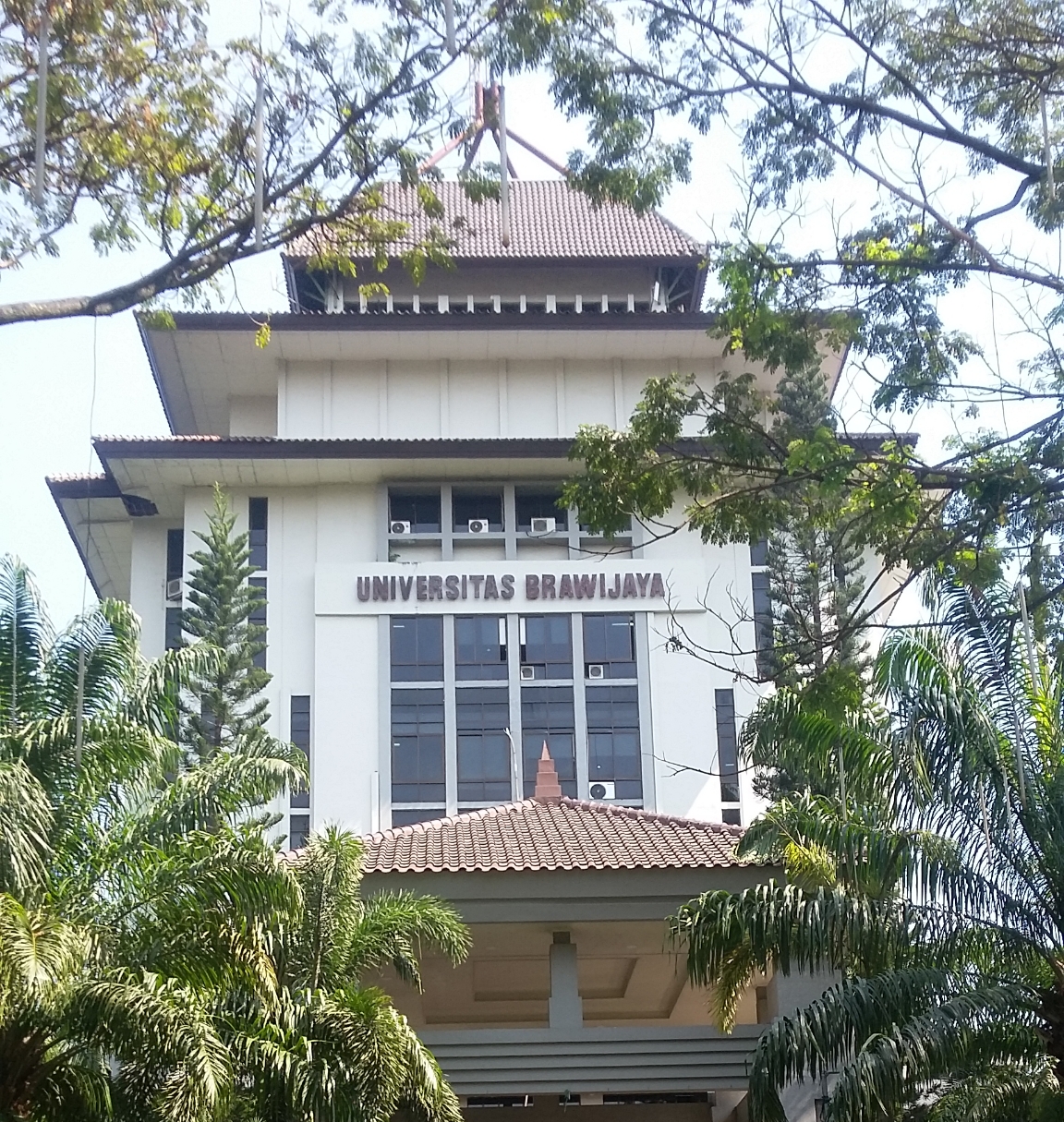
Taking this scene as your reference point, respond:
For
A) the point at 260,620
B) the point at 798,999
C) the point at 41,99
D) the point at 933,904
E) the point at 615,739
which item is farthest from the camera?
the point at 260,620

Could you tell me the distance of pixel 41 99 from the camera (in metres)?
11.5

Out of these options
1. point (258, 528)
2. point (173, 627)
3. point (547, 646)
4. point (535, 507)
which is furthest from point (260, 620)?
point (535, 507)

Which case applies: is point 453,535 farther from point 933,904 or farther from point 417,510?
point 933,904

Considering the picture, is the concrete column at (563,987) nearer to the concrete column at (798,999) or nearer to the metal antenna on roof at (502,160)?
the concrete column at (798,999)

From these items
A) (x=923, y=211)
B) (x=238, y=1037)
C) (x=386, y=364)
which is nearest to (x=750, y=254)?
(x=923, y=211)

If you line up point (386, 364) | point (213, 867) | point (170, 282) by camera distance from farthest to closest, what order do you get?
point (386, 364) → point (213, 867) → point (170, 282)

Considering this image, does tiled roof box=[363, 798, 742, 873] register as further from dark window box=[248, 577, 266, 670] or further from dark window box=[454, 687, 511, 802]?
dark window box=[248, 577, 266, 670]

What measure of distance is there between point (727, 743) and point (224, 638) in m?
10.7

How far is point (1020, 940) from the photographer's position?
13.3 m

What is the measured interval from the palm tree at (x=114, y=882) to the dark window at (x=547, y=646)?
71.3 ft

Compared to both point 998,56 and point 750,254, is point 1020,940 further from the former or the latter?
point 998,56

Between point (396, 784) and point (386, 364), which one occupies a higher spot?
point (386, 364)

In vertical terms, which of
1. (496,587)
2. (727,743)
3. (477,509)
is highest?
(477,509)

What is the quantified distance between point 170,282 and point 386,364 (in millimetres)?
27563
